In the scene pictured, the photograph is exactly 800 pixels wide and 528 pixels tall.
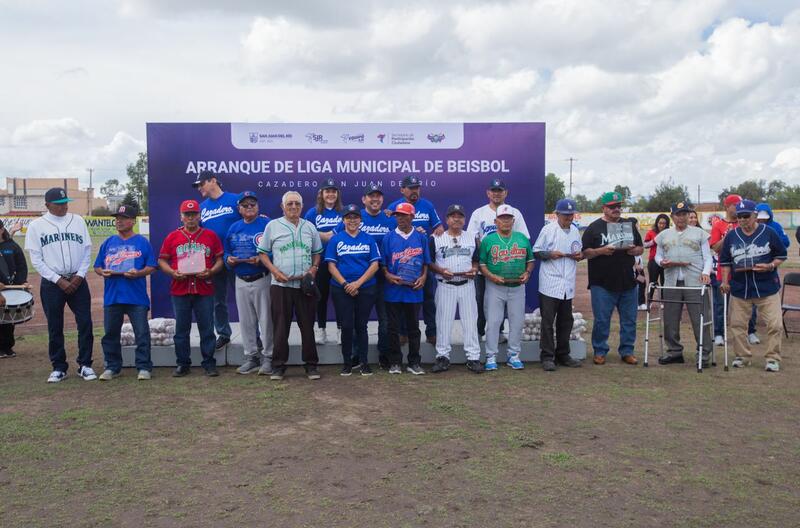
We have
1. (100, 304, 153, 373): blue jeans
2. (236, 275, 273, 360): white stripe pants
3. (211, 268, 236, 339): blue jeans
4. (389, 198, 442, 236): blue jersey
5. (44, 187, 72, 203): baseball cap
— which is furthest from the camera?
(389, 198, 442, 236): blue jersey

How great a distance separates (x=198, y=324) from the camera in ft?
24.6

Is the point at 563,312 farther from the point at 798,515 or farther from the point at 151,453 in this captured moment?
the point at 151,453

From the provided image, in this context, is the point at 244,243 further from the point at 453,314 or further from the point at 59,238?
the point at 453,314

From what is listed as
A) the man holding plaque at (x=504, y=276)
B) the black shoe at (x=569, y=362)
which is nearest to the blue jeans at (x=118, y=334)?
the man holding plaque at (x=504, y=276)

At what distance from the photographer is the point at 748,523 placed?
145 inches

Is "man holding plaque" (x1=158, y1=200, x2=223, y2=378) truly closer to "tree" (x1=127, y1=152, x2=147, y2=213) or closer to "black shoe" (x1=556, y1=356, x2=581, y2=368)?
"black shoe" (x1=556, y1=356, x2=581, y2=368)

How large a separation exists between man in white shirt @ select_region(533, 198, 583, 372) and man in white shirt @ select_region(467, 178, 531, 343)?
355mm

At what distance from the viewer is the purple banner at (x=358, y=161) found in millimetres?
9219

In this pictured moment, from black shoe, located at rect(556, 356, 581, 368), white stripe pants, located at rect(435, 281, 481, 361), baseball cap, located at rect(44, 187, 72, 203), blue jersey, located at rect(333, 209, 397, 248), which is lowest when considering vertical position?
black shoe, located at rect(556, 356, 581, 368)

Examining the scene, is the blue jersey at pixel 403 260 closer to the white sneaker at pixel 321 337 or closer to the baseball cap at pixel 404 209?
the baseball cap at pixel 404 209

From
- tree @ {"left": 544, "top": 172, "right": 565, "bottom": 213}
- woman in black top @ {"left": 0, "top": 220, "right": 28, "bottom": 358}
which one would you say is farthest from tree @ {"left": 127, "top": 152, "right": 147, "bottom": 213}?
woman in black top @ {"left": 0, "top": 220, "right": 28, "bottom": 358}

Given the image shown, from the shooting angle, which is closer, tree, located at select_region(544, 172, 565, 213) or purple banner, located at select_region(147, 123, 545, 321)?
purple banner, located at select_region(147, 123, 545, 321)

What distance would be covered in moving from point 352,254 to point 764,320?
475cm

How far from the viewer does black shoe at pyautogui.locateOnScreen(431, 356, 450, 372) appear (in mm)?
7667
